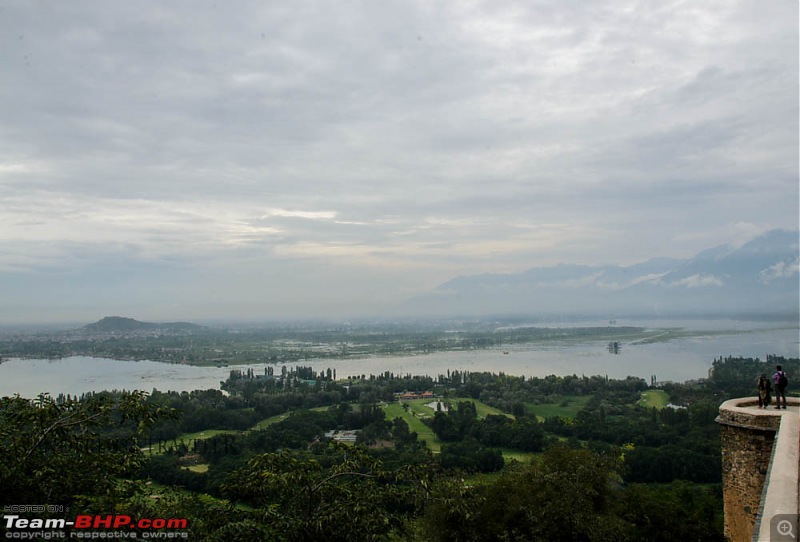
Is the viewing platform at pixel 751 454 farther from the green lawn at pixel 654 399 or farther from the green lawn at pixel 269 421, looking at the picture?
the green lawn at pixel 654 399

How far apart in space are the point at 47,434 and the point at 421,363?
210ft

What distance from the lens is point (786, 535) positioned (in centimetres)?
337

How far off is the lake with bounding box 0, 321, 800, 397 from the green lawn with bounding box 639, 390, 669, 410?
27.8 ft

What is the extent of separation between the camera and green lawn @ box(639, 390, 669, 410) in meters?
35.2

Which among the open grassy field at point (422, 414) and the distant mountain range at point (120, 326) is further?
the distant mountain range at point (120, 326)

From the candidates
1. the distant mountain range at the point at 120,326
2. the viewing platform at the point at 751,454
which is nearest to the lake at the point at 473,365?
the viewing platform at the point at 751,454

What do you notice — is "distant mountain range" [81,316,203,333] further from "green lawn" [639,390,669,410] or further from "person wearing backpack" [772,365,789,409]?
"person wearing backpack" [772,365,789,409]

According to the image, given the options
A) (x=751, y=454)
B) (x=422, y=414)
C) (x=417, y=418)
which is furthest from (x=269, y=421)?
(x=751, y=454)

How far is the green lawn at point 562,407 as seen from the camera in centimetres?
3347

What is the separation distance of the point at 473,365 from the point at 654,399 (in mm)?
26749

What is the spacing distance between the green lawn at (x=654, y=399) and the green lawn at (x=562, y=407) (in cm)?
380

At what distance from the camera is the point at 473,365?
62.4 m

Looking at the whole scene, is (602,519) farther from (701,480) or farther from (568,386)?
(568,386)

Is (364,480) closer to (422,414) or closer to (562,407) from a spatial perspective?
(422,414)
